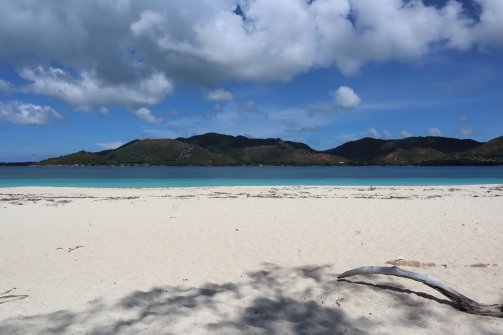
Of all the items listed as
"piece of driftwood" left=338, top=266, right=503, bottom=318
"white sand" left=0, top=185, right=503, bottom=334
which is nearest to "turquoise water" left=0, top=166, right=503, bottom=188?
"white sand" left=0, top=185, right=503, bottom=334

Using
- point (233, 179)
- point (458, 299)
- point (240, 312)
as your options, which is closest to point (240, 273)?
point (240, 312)

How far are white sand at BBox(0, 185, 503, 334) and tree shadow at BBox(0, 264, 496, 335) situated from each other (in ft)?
0.06

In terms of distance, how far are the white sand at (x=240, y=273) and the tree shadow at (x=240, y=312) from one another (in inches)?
0.7

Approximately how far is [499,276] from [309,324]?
4.43m

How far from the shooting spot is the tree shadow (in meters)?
4.68

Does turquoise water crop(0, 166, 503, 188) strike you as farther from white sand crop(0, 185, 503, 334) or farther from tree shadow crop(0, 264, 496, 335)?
tree shadow crop(0, 264, 496, 335)

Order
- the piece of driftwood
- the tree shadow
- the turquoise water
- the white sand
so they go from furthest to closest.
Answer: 1. the turquoise water
2. the piece of driftwood
3. the white sand
4. the tree shadow

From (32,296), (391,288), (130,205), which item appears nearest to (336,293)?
(391,288)

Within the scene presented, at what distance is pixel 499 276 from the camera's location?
6.88 metres

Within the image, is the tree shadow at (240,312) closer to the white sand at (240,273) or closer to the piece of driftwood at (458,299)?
the white sand at (240,273)

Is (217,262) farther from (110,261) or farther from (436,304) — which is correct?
(436,304)

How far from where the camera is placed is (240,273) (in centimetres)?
738

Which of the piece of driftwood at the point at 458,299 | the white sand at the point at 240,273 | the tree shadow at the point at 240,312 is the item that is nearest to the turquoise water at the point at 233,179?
the white sand at the point at 240,273

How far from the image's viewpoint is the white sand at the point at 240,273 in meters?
4.93
